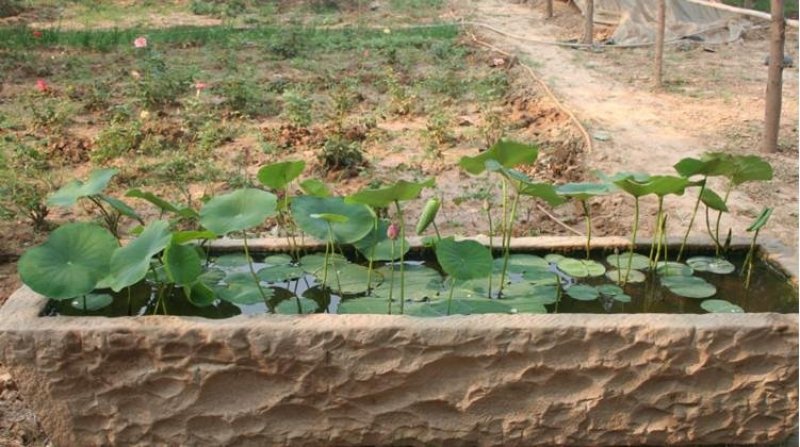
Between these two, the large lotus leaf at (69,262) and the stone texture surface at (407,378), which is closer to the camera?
the stone texture surface at (407,378)

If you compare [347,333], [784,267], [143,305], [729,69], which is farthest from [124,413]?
[729,69]

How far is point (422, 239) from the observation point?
3422 mm

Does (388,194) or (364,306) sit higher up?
(388,194)

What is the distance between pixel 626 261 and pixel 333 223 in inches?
43.0

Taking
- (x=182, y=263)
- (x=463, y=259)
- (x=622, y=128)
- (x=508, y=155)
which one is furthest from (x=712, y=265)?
(x=622, y=128)

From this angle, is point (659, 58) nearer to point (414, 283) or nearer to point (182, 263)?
point (414, 283)

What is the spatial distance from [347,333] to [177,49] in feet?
30.0

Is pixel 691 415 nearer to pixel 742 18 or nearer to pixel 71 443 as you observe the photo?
pixel 71 443

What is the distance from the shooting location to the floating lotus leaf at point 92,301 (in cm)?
302

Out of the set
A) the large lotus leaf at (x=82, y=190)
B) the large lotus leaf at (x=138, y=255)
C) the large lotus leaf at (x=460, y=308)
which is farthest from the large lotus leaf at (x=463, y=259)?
the large lotus leaf at (x=82, y=190)

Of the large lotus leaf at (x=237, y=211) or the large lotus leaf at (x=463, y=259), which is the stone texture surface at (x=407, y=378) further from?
the large lotus leaf at (x=237, y=211)

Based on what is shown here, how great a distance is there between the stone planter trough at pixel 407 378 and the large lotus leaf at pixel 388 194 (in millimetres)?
396

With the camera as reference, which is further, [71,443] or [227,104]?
[227,104]

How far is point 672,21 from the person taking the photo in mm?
11805
